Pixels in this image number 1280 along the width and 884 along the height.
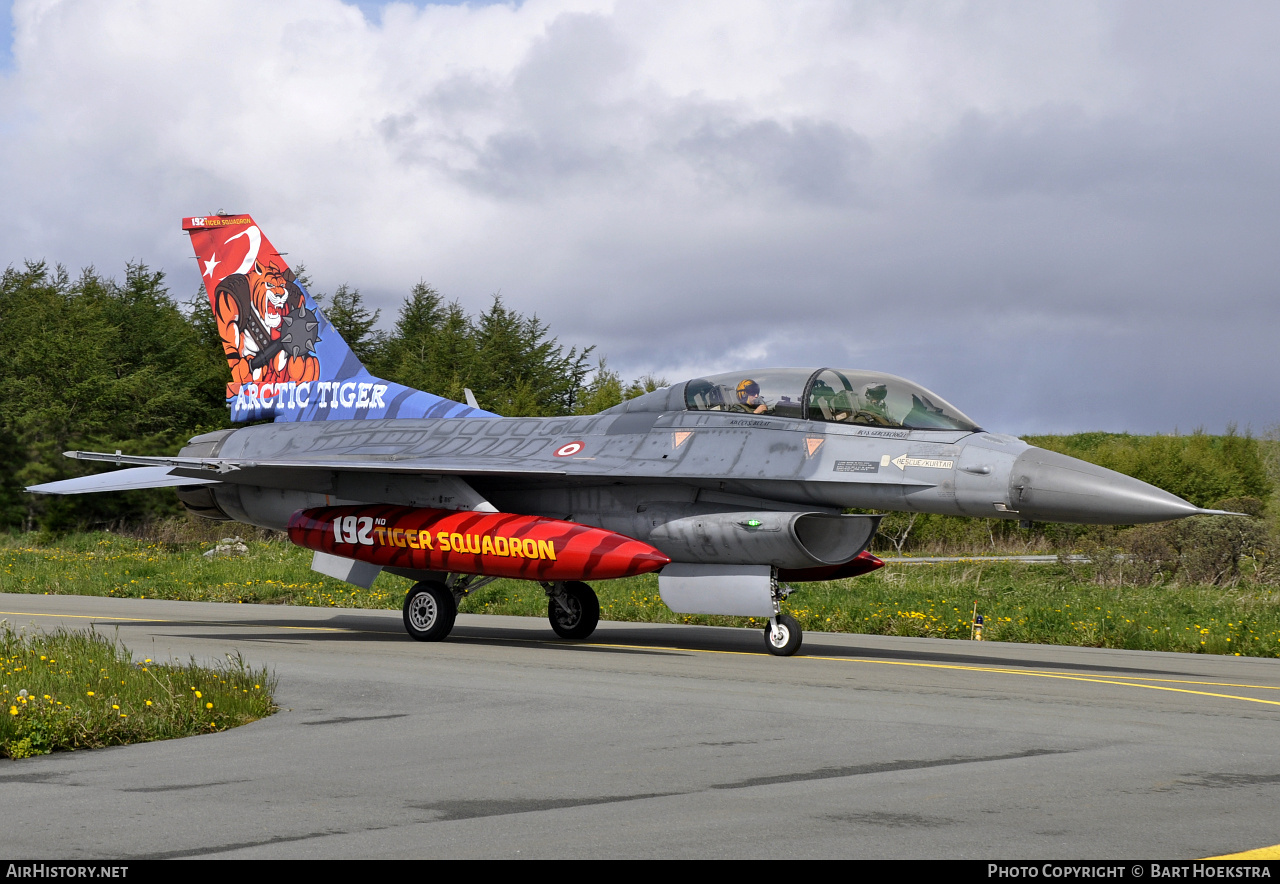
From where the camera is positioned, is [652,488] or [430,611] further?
[430,611]

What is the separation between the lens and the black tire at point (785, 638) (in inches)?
529

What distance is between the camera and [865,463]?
13.0 m

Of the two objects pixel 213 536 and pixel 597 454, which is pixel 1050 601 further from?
pixel 213 536

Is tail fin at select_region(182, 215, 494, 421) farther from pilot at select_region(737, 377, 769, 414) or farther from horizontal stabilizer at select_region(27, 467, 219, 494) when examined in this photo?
pilot at select_region(737, 377, 769, 414)

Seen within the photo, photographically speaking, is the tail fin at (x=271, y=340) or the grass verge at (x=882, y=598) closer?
the grass verge at (x=882, y=598)

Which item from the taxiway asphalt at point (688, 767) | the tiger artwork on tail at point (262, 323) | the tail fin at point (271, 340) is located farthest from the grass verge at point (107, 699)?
the tiger artwork on tail at point (262, 323)

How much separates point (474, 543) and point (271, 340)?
636cm

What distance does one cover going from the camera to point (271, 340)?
1888cm

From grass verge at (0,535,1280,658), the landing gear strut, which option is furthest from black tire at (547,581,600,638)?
grass verge at (0,535,1280,658)

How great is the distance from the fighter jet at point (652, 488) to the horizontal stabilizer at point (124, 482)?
4 cm

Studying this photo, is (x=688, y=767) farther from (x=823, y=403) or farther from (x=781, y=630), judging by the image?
(x=823, y=403)

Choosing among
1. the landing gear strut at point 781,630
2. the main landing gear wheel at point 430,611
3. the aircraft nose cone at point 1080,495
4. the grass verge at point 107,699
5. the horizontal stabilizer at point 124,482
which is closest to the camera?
the grass verge at point 107,699

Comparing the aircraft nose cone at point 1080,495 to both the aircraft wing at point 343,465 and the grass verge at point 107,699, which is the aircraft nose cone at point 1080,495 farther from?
the grass verge at point 107,699

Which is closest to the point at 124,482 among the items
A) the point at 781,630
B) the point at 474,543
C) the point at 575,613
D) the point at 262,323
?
the point at 262,323
